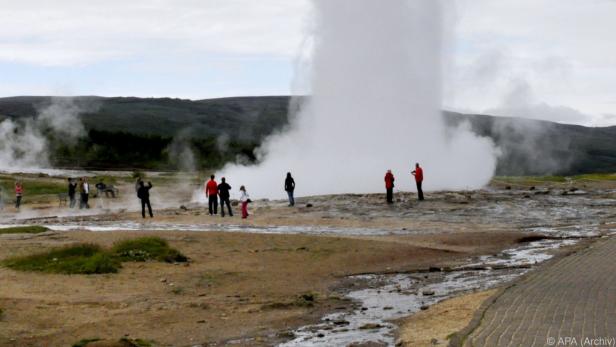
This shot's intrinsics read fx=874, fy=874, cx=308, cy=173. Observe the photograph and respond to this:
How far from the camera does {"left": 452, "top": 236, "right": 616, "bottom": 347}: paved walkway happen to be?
28.9ft

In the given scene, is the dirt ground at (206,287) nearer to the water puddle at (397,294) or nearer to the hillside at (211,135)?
the water puddle at (397,294)

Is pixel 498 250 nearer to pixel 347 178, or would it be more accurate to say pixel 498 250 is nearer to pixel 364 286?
pixel 364 286

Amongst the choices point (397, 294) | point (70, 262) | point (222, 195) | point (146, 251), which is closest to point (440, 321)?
point (397, 294)

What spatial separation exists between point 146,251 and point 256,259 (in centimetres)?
232

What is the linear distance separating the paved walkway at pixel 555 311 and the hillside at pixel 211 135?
171 ft

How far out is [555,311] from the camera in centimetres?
1039

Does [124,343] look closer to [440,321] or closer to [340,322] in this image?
[340,322]

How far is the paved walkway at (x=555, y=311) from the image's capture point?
8.80 metres

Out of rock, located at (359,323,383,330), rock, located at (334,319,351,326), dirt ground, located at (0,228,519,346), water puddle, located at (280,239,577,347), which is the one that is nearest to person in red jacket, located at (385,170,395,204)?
dirt ground, located at (0,228,519,346)

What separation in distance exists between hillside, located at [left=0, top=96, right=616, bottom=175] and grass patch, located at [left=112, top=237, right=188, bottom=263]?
47731mm

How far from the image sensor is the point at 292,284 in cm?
1577

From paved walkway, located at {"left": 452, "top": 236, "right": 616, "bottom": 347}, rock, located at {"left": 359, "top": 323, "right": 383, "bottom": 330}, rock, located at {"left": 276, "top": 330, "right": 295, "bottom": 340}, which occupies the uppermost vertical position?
paved walkway, located at {"left": 452, "top": 236, "right": 616, "bottom": 347}

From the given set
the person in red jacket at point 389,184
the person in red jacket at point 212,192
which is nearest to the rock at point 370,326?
the person in red jacket at point 212,192

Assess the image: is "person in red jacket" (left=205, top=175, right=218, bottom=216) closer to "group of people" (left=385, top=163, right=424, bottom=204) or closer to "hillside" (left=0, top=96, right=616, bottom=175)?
"group of people" (left=385, top=163, right=424, bottom=204)
